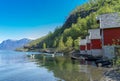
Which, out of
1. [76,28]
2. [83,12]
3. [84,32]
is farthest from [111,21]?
[83,12]

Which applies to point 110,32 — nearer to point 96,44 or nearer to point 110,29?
point 110,29

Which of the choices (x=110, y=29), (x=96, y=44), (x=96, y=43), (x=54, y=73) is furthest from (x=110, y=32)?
(x=54, y=73)

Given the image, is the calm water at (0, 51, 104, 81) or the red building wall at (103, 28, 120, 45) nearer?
the calm water at (0, 51, 104, 81)

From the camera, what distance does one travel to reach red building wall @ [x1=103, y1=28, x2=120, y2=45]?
40906 mm

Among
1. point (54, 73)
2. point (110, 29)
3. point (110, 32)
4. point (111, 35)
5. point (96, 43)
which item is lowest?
point (54, 73)

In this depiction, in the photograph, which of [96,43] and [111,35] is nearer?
[111,35]

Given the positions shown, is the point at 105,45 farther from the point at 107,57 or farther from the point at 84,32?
the point at 84,32

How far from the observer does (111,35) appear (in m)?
41.3

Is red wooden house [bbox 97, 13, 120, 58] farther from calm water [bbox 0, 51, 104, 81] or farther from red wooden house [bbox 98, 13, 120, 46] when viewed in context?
calm water [bbox 0, 51, 104, 81]

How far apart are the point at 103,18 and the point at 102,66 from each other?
10682 mm

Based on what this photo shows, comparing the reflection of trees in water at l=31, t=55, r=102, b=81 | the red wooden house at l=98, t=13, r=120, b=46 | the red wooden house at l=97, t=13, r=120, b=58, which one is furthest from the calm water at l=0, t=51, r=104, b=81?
the red wooden house at l=98, t=13, r=120, b=46

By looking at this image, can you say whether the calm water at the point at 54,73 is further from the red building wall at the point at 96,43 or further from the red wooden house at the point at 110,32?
the red building wall at the point at 96,43

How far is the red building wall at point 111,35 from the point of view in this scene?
40.9 meters

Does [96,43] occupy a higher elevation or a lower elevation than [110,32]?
lower
